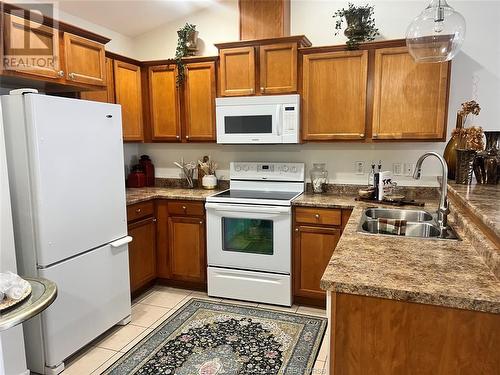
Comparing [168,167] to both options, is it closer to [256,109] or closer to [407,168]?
[256,109]

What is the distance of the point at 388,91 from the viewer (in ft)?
9.70

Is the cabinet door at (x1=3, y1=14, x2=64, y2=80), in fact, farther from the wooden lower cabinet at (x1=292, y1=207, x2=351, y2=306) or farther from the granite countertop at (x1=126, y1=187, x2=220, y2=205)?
the wooden lower cabinet at (x1=292, y1=207, x2=351, y2=306)

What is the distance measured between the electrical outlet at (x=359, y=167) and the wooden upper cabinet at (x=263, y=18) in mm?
1338

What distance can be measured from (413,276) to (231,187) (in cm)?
257

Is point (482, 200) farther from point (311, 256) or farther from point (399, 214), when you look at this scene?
point (311, 256)

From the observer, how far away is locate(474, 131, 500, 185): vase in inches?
99.9

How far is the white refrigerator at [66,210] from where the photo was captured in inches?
82.4

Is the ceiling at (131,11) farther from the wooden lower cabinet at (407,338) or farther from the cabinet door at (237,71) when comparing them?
the wooden lower cabinet at (407,338)

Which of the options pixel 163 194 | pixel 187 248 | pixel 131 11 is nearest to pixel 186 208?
pixel 163 194


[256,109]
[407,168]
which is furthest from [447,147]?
[256,109]

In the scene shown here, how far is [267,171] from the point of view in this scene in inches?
141

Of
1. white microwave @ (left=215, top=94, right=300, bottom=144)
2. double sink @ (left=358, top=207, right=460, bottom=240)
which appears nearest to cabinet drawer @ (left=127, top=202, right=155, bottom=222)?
white microwave @ (left=215, top=94, right=300, bottom=144)

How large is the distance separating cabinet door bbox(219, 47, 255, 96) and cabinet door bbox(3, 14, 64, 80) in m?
1.34

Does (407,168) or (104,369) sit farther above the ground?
(407,168)
